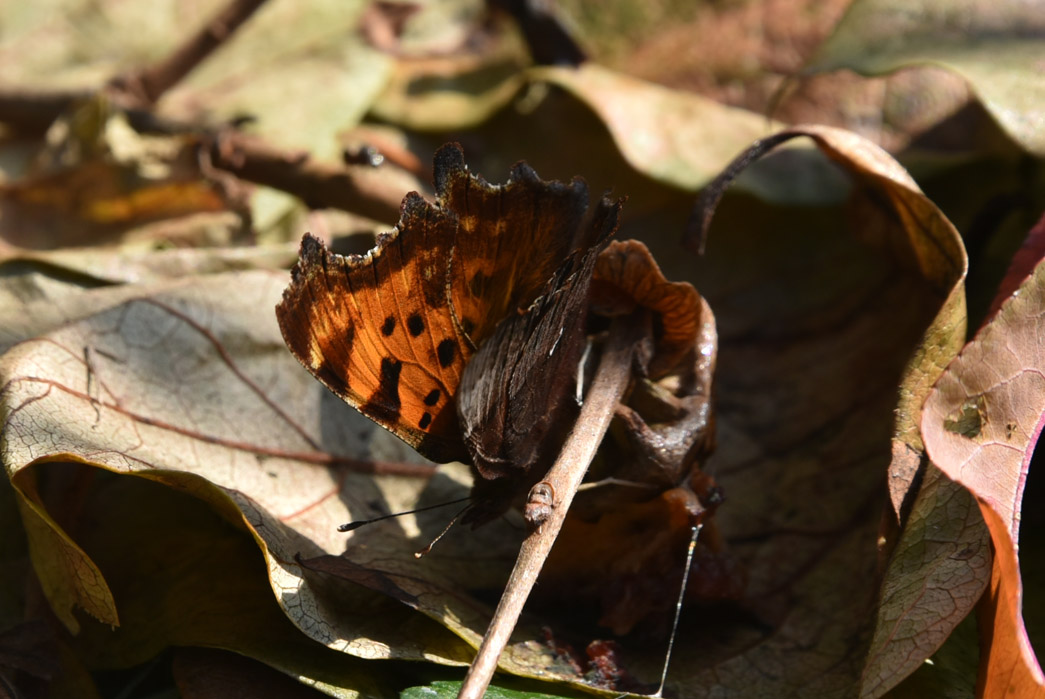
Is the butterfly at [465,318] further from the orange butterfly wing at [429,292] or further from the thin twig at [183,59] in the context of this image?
the thin twig at [183,59]

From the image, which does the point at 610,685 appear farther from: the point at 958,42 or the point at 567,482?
the point at 958,42

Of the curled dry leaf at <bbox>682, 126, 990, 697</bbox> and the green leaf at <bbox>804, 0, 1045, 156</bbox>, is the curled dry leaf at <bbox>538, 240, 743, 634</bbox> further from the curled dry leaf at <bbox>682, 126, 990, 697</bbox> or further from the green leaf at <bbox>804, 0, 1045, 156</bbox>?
the green leaf at <bbox>804, 0, 1045, 156</bbox>

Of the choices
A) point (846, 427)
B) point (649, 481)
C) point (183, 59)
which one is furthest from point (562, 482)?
point (183, 59)

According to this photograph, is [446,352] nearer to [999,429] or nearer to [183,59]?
[999,429]

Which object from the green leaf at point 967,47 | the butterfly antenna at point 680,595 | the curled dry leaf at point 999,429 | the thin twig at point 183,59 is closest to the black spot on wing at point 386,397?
the butterfly antenna at point 680,595

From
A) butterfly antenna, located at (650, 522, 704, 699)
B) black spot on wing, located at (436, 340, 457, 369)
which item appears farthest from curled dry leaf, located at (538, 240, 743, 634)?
black spot on wing, located at (436, 340, 457, 369)
